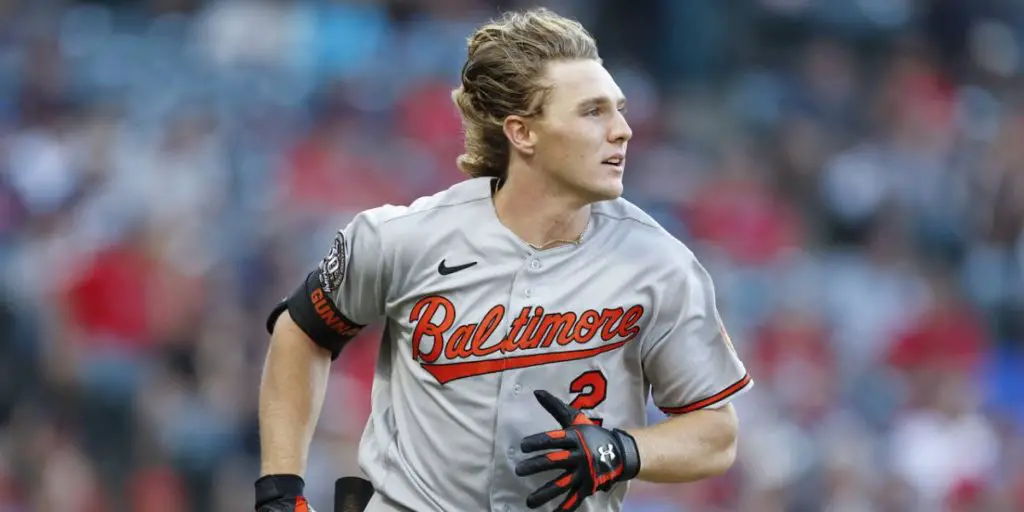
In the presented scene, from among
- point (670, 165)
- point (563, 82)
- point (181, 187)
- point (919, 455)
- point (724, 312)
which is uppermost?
point (563, 82)

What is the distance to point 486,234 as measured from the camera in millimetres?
4023

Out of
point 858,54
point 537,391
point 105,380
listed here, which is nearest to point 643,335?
point 537,391

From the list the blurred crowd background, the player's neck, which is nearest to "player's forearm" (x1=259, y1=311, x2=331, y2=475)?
the player's neck

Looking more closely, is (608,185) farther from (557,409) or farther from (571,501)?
(571,501)

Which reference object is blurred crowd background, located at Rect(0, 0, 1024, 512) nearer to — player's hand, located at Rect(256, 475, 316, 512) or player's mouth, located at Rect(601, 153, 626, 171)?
player's hand, located at Rect(256, 475, 316, 512)

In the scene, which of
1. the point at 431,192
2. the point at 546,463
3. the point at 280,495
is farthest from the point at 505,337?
the point at 431,192

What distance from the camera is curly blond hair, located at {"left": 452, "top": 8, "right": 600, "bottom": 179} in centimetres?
398

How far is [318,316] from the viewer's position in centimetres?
419

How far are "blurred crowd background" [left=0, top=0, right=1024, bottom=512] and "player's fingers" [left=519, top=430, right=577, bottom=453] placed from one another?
482 centimetres

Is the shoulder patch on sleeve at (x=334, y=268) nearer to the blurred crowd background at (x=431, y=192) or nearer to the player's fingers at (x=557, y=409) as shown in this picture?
the player's fingers at (x=557, y=409)

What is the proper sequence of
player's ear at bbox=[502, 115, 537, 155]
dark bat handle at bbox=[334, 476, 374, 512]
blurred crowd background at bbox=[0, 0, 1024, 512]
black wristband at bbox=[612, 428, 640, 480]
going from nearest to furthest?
black wristband at bbox=[612, 428, 640, 480] → player's ear at bbox=[502, 115, 537, 155] → dark bat handle at bbox=[334, 476, 374, 512] → blurred crowd background at bbox=[0, 0, 1024, 512]

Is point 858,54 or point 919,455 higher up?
point 858,54

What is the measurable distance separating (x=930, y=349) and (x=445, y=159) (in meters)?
3.30

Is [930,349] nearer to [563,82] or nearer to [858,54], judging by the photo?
[858,54]
